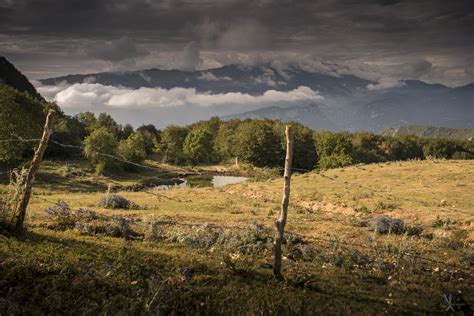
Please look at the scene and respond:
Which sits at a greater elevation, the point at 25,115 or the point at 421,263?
the point at 25,115

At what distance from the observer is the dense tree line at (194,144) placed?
188 feet

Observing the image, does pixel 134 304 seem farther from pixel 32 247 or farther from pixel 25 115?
pixel 25 115

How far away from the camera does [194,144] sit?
105 m

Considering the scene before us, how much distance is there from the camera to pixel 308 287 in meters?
11.0

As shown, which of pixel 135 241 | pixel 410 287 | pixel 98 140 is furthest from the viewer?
pixel 98 140

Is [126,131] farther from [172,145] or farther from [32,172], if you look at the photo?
[32,172]

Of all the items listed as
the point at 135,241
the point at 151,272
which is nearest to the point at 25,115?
the point at 135,241

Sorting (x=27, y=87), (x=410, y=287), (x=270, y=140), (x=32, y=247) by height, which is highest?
(x=27, y=87)

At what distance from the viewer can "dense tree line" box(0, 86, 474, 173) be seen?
5734cm

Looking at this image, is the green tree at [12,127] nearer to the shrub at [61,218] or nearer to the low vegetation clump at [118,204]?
the low vegetation clump at [118,204]

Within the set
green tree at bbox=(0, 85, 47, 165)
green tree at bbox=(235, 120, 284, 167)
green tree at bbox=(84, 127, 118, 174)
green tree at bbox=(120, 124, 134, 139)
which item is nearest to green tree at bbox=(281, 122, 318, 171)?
green tree at bbox=(235, 120, 284, 167)

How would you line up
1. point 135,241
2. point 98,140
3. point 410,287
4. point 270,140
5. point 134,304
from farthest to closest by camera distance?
point 270,140 < point 98,140 < point 135,241 < point 410,287 < point 134,304

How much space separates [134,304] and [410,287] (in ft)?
30.0

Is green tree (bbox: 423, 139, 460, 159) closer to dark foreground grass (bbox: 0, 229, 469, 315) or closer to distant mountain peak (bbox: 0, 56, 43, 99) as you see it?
dark foreground grass (bbox: 0, 229, 469, 315)
